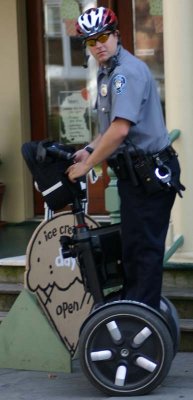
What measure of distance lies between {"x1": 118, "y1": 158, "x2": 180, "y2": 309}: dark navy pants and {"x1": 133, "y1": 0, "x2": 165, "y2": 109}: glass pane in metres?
3.47

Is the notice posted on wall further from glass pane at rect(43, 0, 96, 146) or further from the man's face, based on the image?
the man's face

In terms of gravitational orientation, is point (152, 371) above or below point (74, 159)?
below

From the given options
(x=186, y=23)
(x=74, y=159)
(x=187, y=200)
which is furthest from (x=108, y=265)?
(x=186, y=23)

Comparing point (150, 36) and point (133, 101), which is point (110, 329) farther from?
point (150, 36)

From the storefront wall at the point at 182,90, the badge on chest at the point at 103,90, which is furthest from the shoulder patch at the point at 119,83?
the storefront wall at the point at 182,90

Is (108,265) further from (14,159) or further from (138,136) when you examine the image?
(14,159)

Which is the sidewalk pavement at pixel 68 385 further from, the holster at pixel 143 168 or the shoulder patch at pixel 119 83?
the shoulder patch at pixel 119 83

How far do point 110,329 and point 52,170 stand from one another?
932 millimetres

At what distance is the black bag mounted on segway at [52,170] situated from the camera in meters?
5.41

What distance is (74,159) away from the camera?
215 inches

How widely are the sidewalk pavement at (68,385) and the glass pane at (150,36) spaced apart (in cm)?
325

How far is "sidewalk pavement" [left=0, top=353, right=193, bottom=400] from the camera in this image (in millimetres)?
5484

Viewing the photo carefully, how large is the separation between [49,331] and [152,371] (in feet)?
3.15

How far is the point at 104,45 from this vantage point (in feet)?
17.5
